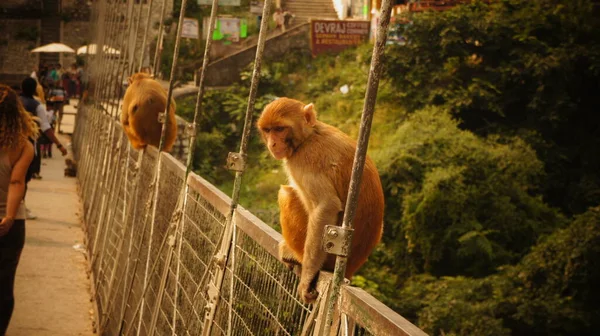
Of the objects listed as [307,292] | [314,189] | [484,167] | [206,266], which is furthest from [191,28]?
[307,292]

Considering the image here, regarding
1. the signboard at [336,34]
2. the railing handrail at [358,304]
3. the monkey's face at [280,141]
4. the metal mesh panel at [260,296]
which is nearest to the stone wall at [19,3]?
the signboard at [336,34]

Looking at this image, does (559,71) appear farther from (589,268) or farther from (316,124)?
(316,124)

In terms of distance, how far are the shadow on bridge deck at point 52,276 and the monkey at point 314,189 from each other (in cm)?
403

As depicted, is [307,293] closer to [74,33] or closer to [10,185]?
[10,185]

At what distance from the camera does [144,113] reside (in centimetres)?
808

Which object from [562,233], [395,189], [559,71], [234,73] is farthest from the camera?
[234,73]

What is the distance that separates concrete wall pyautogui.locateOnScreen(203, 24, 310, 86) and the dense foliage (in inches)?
182

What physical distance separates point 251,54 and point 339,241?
28195 millimetres

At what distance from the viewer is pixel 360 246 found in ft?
10.5

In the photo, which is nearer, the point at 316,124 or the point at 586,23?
the point at 316,124

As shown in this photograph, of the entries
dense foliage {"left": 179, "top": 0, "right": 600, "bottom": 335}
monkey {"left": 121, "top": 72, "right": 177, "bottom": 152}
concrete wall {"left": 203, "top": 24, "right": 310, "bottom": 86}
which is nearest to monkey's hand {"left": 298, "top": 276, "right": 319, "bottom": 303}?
monkey {"left": 121, "top": 72, "right": 177, "bottom": 152}

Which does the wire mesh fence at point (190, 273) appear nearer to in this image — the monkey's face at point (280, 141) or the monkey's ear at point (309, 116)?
the monkey's face at point (280, 141)

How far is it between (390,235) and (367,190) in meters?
13.4

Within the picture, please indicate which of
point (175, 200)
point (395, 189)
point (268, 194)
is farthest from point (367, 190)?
point (268, 194)
